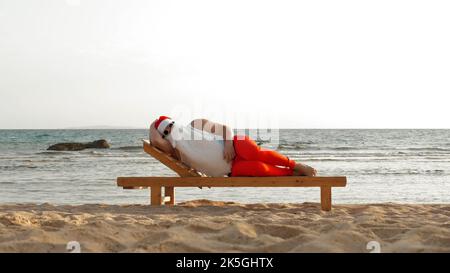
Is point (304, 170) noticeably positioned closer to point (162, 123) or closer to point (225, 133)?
point (225, 133)

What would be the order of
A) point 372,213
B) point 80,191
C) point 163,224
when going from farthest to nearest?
point 80,191 → point 372,213 → point 163,224

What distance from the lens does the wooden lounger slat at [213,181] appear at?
6332 millimetres

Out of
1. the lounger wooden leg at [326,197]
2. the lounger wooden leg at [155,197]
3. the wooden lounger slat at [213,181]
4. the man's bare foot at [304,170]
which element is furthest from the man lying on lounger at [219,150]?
the lounger wooden leg at [155,197]

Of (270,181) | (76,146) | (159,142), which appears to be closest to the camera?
(270,181)

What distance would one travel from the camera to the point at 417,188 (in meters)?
10.6

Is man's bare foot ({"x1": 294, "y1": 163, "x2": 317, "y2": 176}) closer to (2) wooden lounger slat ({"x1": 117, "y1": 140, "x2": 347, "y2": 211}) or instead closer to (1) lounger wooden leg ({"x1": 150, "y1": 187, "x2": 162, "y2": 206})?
(2) wooden lounger slat ({"x1": 117, "y1": 140, "x2": 347, "y2": 211})

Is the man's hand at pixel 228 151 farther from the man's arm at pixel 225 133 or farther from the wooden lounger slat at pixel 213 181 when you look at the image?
the wooden lounger slat at pixel 213 181

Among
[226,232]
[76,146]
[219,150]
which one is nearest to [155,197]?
[219,150]

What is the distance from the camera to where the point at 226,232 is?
4.27 meters

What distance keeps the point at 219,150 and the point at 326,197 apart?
4.26ft
